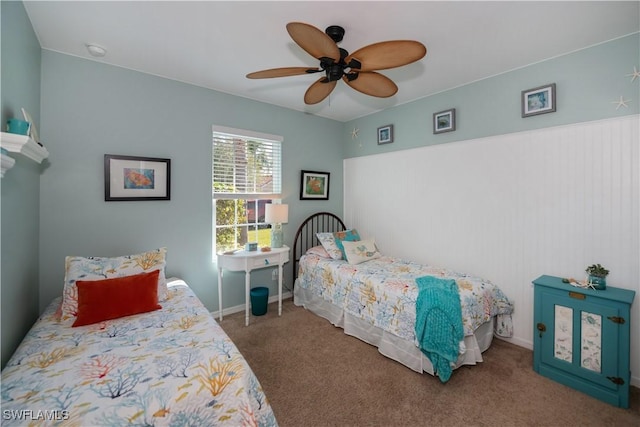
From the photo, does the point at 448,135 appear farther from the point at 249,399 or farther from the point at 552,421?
the point at 249,399

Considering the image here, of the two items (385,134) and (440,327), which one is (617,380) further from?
(385,134)

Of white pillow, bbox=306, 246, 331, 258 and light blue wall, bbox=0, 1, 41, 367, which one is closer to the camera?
light blue wall, bbox=0, 1, 41, 367

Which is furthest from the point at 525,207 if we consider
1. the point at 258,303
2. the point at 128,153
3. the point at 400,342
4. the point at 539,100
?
the point at 128,153

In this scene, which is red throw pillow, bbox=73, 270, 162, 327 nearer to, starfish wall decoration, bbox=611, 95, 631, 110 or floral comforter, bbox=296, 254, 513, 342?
floral comforter, bbox=296, 254, 513, 342

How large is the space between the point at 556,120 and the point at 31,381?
12.9ft

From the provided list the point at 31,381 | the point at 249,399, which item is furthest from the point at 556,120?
the point at 31,381

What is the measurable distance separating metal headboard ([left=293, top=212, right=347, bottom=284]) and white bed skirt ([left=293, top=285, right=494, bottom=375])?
2.94 ft

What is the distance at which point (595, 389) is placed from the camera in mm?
1956

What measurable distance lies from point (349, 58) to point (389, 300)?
1.97 m

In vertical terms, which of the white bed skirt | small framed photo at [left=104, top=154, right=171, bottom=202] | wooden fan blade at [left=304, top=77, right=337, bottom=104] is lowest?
the white bed skirt

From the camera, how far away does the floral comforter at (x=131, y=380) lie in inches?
43.0

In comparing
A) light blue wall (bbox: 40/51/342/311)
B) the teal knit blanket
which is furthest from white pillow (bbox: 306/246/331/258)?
the teal knit blanket

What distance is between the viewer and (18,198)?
5.81ft

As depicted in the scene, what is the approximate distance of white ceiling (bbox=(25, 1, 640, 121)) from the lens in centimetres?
180
